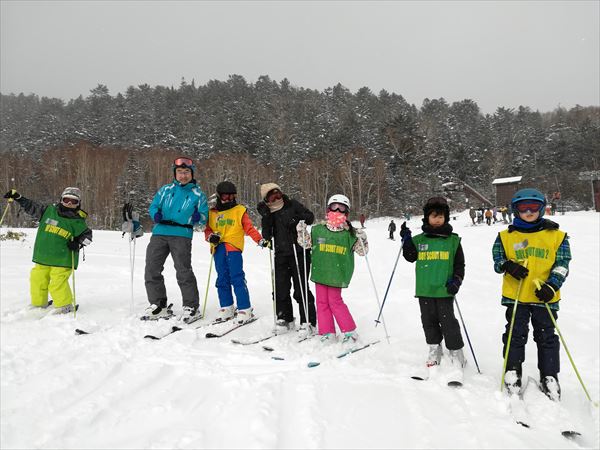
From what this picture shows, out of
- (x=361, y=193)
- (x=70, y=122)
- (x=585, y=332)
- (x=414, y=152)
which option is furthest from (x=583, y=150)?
(x=70, y=122)

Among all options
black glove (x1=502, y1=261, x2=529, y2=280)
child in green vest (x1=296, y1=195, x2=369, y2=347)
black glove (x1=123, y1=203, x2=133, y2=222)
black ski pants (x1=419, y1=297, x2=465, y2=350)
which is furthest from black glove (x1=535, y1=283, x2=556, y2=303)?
black glove (x1=123, y1=203, x2=133, y2=222)

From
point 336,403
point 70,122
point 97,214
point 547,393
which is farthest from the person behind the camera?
point 70,122

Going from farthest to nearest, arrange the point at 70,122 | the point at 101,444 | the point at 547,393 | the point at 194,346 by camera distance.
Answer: the point at 70,122 → the point at 194,346 → the point at 547,393 → the point at 101,444

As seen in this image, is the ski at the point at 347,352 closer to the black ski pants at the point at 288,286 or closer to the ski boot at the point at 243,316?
the black ski pants at the point at 288,286

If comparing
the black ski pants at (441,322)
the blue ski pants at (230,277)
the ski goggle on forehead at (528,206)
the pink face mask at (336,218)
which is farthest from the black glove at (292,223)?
the ski goggle on forehead at (528,206)

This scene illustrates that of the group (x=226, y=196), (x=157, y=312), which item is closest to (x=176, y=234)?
(x=226, y=196)

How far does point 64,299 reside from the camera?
5133mm

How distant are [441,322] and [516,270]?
85 centimetres

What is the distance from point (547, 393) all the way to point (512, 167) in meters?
55.5

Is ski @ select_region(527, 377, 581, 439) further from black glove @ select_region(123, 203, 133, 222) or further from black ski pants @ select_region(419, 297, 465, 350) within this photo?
black glove @ select_region(123, 203, 133, 222)

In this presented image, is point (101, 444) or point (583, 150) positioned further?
point (583, 150)

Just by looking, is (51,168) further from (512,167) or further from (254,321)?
(512,167)

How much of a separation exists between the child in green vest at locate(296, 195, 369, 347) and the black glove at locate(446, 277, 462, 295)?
1.02 meters

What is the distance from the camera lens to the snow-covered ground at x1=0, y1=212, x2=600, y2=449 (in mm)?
2402
